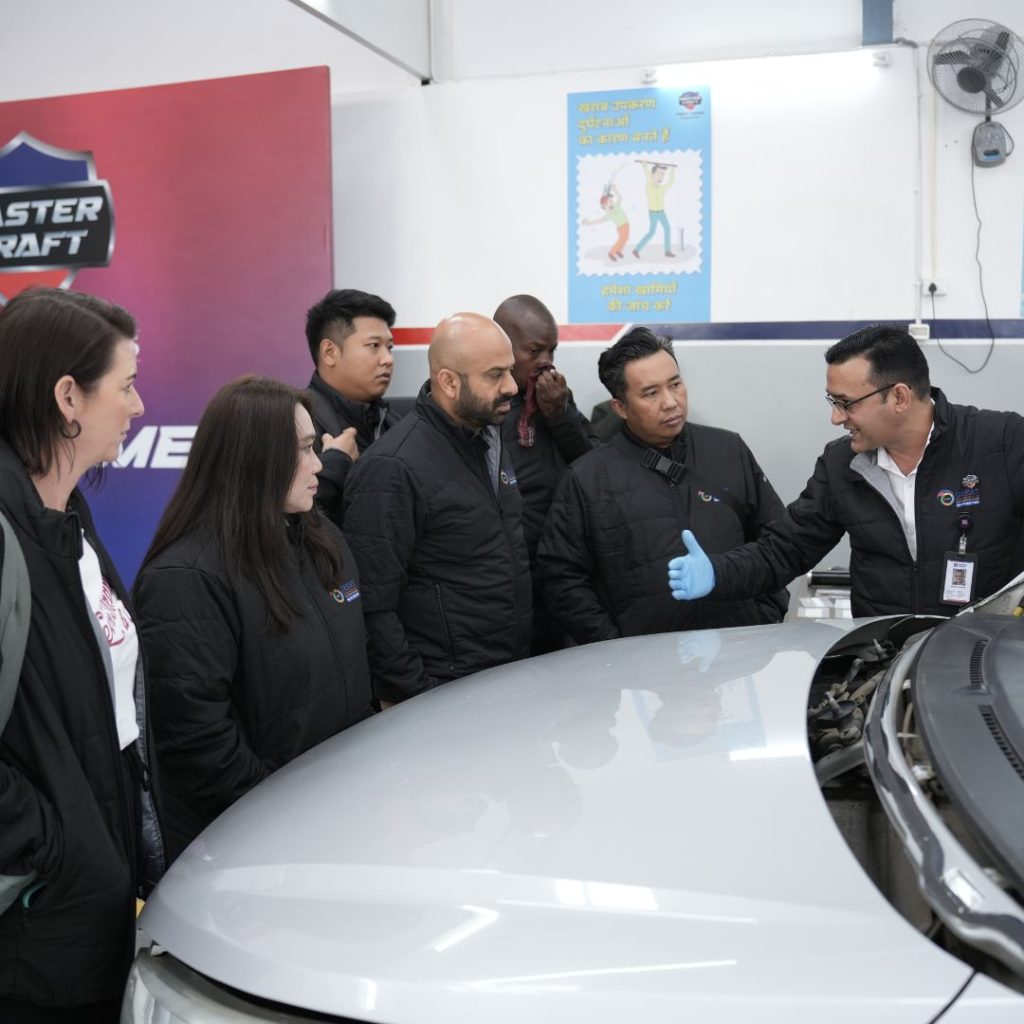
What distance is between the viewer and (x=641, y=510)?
10.1ft

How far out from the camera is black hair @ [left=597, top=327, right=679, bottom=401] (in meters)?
3.17

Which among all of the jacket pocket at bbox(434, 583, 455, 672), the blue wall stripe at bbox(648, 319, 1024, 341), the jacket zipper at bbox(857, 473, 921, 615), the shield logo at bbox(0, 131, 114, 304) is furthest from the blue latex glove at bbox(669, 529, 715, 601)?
the shield logo at bbox(0, 131, 114, 304)

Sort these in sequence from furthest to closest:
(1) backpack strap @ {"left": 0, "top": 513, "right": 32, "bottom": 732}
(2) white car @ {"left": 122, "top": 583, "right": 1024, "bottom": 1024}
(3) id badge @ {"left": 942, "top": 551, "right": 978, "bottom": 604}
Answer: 1. (3) id badge @ {"left": 942, "top": 551, "right": 978, "bottom": 604}
2. (1) backpack strap @ {"left": 0, "top": 513, "right": 32, "bottom": 732}
3. (2) white car @ {"left": 122, "top": 583, "right": 1024, "bottom": 1024}

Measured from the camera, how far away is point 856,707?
5.58 feet

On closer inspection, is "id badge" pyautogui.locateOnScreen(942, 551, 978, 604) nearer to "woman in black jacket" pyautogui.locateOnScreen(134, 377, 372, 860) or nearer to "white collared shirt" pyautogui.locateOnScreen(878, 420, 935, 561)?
"white collared shirt" pyautogui.locateOnScreen(878, 420, 935, 561)

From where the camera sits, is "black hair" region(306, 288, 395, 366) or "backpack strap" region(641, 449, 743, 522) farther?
"black hair" region(306, 288, 395, 366)

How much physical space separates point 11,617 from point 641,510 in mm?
1919

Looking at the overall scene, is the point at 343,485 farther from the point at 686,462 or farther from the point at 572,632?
the point at 686,462

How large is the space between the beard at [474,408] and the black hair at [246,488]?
73cm

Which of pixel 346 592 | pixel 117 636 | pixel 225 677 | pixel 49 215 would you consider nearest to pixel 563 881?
pixel 117 636

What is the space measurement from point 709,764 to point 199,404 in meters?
3.87

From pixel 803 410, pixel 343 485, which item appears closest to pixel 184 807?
pixel 343 485

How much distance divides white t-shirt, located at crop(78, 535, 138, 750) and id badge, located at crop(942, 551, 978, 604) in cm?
184

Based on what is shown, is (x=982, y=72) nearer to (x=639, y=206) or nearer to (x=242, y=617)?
(x=639, y=206)
